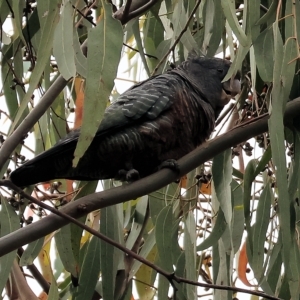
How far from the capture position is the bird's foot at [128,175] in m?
1.57

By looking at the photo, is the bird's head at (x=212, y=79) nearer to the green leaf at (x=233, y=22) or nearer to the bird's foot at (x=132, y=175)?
the bird's foot at (x=132, y=175)

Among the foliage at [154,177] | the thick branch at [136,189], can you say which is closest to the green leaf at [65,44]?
the foliage at [154,177]

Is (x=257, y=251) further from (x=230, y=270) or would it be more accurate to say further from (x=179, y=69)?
(x=179, y=69)

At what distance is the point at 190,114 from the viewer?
174 cm

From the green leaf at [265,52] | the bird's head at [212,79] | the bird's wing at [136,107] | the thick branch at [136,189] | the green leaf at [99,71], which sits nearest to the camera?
the green leaf at [99,71]

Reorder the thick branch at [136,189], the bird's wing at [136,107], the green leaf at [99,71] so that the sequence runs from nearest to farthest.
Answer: the green leaf at [99,71] → the thick branch at [136,189] → the bird's wing at [136,107]

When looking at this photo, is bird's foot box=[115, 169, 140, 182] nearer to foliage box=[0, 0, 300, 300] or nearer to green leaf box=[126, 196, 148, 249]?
foliage box=[0, 0, 300, 300]

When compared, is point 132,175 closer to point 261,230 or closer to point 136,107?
point 136,107

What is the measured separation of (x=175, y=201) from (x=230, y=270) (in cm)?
31

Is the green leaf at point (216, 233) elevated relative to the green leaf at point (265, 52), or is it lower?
lower

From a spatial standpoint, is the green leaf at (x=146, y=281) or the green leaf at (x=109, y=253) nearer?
the green leaf at (x=109, y=253)

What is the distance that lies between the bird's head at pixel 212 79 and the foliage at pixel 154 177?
55 millimetres

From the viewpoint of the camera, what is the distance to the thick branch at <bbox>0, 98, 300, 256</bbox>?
1.22 m

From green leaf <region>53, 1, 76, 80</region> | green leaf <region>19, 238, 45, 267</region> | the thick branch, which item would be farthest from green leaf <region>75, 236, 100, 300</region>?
green leaf <region>53, 1, 76, 80</region>
